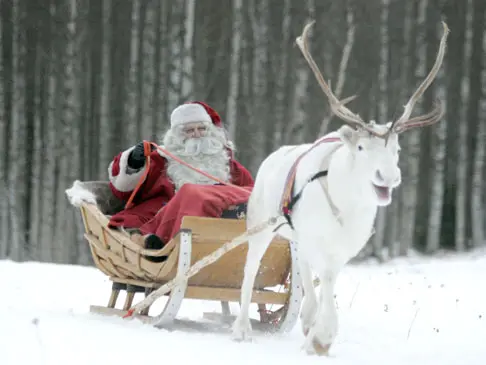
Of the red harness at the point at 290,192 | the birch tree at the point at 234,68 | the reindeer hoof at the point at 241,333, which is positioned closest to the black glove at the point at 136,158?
the reindeer hoof at the point at 241,333

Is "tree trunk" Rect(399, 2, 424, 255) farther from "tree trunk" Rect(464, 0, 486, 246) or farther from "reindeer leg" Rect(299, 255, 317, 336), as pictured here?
"reindeer leg" Rect(299, 255, 317, 336)

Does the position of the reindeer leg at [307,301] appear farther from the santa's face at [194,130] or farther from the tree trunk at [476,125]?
the tree trunk at [476,125]

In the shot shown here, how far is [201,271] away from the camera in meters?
4.71

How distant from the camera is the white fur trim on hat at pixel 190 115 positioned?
566 cm

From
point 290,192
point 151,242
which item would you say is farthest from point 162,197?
point 290,192

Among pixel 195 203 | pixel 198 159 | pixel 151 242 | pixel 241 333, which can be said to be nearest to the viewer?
pixel 241 333

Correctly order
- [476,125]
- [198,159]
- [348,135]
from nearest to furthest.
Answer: [348,135]
[198,159]
[476,125]

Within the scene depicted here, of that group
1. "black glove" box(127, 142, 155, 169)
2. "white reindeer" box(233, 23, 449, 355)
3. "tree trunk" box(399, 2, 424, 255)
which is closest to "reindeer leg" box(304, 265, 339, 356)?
"white reindeer" box(233, 23, 449, 355)

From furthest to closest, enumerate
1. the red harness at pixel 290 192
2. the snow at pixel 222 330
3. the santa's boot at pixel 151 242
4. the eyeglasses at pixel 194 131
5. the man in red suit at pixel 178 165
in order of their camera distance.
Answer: the eyeglasses at pixel 194 131
the man in red suit at pixel 178 165
the santa's boot at pixel 151 242
the red harness at pixel 290 192
the snow at pixel 222 330

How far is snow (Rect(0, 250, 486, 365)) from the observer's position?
3436mm

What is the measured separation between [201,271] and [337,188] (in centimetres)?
146

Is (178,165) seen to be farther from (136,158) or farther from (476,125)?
(476,125)

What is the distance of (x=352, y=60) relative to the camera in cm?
1284

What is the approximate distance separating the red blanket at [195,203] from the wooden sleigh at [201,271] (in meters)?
0.19
